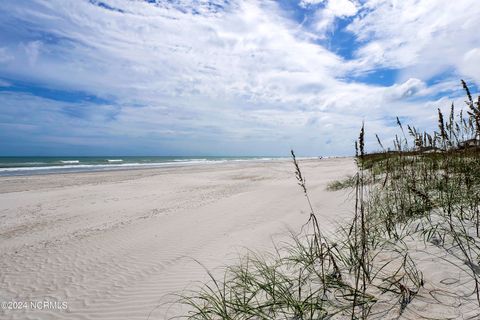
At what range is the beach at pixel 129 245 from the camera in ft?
12.6

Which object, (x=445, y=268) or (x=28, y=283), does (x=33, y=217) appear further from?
(x=445, y=268)

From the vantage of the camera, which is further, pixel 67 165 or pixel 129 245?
pixel 67 165

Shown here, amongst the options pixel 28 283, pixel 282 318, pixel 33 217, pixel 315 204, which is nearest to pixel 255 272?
pixel 282 318

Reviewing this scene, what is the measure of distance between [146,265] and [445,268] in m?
4.29

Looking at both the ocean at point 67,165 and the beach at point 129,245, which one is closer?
the beach at point 129,245

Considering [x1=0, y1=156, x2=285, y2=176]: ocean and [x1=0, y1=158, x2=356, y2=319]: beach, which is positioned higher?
[x1=0, y1=156, x2=285, y2=176]: ocean

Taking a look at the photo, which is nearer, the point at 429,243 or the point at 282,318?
the point at 282,318

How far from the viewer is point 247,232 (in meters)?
6.10

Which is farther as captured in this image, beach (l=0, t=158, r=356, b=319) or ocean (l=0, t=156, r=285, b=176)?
ocean (l=0, t=156, r=285, b=176)

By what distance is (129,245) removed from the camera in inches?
237

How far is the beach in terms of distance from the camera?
3.83 metres

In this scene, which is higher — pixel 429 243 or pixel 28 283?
pixel 429 243

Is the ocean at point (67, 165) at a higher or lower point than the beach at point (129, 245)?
higher

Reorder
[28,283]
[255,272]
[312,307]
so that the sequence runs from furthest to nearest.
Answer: [28,283], [255,272], [312,307]
